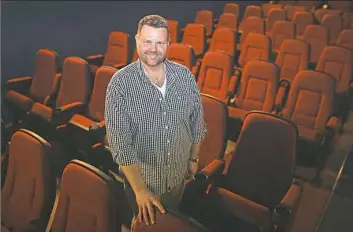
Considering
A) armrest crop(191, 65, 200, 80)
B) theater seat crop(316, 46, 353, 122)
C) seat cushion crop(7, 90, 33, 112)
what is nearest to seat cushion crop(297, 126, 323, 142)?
theater seat crop(316, 46, 353, 122)

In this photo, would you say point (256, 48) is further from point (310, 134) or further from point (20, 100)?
point (20, 100)

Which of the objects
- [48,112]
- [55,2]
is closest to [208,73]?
[48,112]


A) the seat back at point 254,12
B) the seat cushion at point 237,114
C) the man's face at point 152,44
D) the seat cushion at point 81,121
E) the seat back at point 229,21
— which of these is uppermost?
the seat back at point 254,12

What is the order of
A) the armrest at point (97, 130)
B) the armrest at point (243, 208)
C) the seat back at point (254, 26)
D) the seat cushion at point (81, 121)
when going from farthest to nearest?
the seat back at point (254, 26), the seat cushion at point (81, 121), the armrest at point (97, 130), the armrest at point (243, 208)

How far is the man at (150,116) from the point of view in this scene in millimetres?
1293

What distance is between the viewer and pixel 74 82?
278 cm

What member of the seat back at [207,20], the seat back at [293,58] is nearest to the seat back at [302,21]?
the seat back at [207,20]

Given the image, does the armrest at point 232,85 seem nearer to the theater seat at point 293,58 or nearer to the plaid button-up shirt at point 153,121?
the theater seat at point 293,58

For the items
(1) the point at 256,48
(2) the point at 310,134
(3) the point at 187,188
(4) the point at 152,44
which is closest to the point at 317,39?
(1) the point at 256,48

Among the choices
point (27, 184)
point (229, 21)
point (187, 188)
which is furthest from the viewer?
point (229, 21)

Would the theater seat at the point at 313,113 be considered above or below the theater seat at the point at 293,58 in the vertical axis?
below

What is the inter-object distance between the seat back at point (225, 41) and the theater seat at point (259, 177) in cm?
210

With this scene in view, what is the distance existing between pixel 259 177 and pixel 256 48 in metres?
2.03

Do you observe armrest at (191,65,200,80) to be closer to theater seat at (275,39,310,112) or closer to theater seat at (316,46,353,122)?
theater seat at (275,39,310,112)
